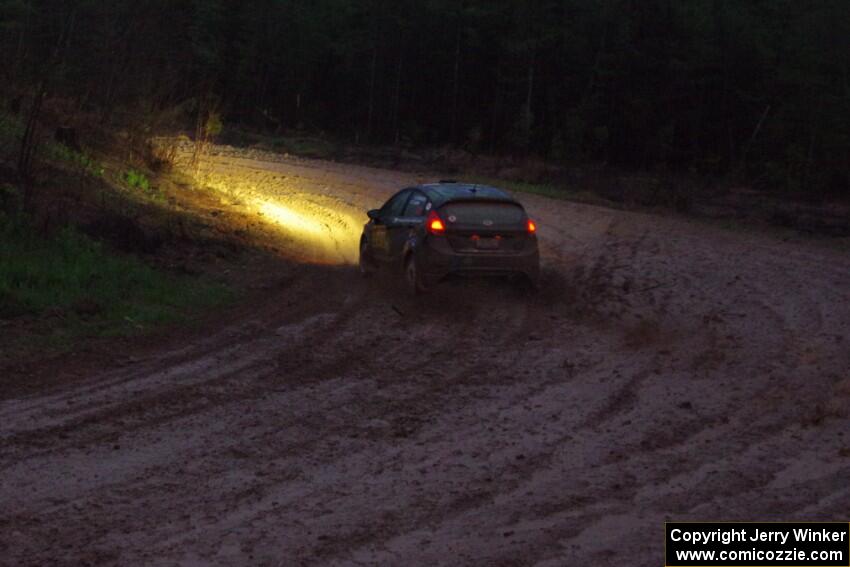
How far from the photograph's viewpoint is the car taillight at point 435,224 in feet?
44.9

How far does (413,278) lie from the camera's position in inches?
557

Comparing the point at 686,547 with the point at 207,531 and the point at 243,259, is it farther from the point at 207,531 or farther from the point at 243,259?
the point at 243,259

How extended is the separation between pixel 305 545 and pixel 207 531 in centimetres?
66

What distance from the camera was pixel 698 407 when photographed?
884cm

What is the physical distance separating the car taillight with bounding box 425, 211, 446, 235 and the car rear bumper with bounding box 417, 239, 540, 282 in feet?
0.47

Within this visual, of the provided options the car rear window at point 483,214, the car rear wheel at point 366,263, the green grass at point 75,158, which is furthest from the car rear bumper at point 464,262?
the green grass at point 75,158

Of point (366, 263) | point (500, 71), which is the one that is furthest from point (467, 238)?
point (500, 71)

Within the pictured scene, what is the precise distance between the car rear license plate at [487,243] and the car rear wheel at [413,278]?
956 mm

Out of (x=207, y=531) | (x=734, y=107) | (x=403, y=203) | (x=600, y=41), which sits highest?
(x=600, y=41)

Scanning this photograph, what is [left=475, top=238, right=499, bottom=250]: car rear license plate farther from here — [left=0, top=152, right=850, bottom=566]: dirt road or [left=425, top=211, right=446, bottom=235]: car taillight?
[left=0, top=152, right=850, bottom=566]: dirt road

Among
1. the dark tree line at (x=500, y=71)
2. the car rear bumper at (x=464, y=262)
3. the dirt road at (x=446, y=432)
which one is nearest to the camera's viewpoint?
the dirt road at (x=446, y=432)

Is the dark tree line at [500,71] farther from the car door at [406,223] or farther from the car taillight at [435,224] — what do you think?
the car taillight at [435,224]

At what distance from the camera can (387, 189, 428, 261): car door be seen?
1435 centimetres

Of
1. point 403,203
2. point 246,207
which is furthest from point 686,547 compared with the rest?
point 246,207
